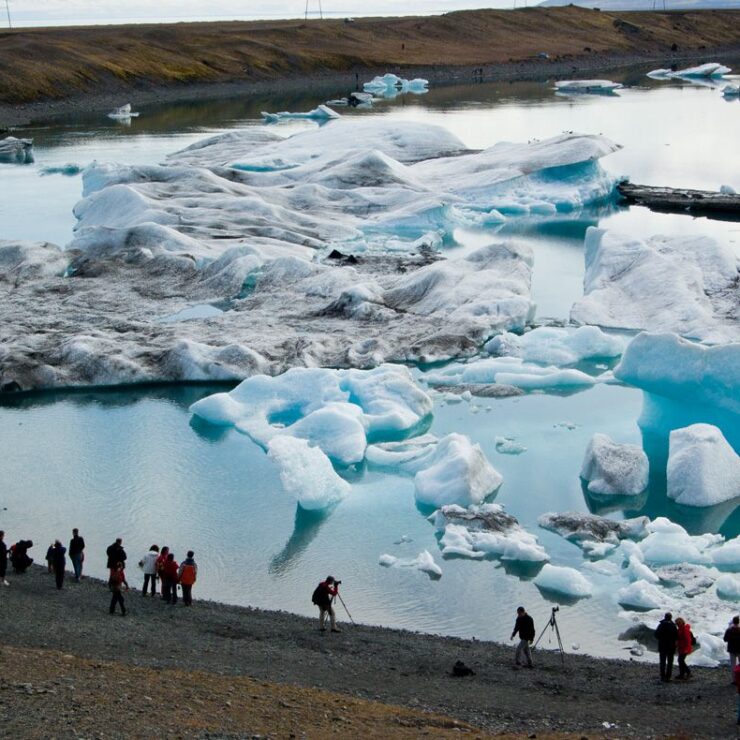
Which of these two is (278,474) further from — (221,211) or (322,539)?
(221,211)

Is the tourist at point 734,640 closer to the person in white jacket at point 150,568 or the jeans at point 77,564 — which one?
the person in white jacket at point 150,568

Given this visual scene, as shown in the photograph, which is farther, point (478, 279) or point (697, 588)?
point (478, 279)

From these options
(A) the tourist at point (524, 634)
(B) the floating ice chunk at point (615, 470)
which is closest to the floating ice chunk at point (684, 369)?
(B) the floating ice chunk at point (615, 470)

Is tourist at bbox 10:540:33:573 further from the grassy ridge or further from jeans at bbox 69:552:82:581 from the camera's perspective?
the grassy ridge

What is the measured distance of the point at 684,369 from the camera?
20.7 metres

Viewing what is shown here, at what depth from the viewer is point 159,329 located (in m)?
26.2

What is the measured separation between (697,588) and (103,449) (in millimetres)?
10976

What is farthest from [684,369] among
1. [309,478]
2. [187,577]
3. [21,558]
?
[21,558]

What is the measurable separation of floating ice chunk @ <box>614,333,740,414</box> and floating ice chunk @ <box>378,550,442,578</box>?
24.1 feet

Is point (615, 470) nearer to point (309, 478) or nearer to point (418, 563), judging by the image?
point (418, 563)

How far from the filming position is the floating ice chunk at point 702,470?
1766cm

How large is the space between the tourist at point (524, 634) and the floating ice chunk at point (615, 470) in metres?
5.92

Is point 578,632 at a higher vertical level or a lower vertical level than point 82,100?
lower

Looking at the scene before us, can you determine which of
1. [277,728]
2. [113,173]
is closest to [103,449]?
[277,728]
